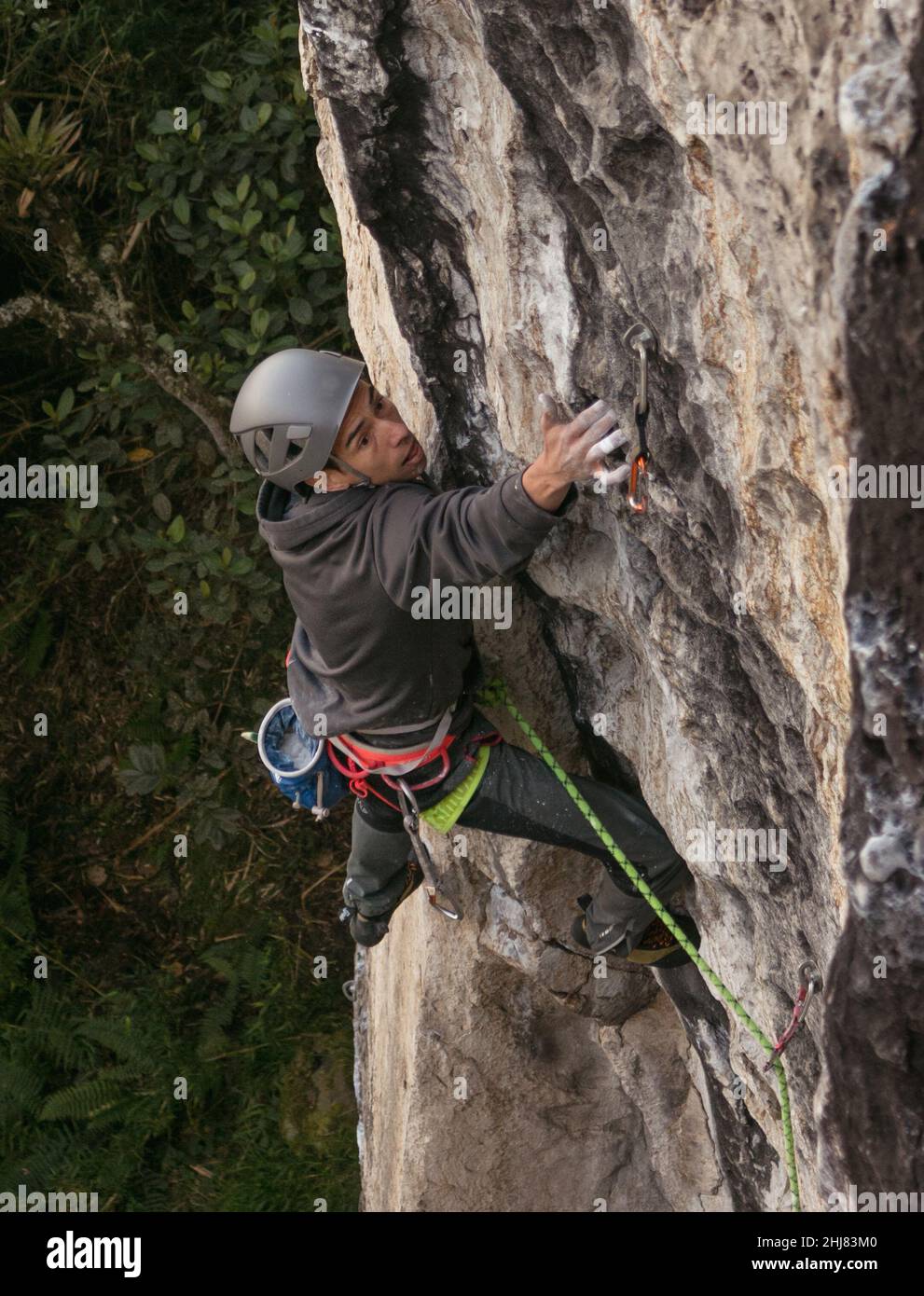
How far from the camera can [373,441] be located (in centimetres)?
343

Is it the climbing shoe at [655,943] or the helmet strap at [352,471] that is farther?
the climbing shoe at [655,943]

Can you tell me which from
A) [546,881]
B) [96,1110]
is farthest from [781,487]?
[96,1110]

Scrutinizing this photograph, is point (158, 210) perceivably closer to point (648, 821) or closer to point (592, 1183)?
point (648, 821)

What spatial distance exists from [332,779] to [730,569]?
1755mm

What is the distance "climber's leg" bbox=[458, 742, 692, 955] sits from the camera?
3904 mm

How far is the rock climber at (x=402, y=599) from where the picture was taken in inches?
120
